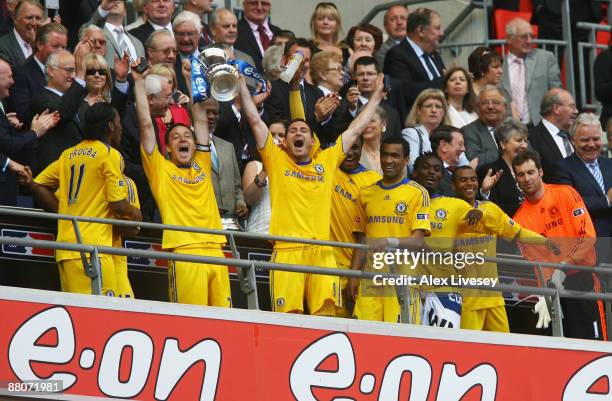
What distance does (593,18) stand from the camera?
64.2ft

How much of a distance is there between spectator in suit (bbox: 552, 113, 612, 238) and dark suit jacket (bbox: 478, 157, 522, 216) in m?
0.41

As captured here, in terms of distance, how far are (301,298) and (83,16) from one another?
14.9ft

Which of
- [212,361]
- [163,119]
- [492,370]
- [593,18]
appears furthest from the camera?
[593,18]

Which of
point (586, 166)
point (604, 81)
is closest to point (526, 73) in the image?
point (604, 81)

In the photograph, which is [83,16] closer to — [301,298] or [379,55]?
[379,55]

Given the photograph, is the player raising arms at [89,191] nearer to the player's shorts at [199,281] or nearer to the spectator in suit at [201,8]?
the player's shorts at [199,281]

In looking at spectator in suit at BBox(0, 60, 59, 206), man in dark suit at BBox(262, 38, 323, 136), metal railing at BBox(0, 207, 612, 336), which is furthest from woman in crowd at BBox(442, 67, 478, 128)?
spectator in suit at BBox(0, 60, 59, 206)

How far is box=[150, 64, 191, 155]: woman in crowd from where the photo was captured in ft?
43.4

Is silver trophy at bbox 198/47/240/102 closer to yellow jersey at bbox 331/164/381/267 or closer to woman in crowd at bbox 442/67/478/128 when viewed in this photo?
yellow jersey at bbox 331/164/381/267

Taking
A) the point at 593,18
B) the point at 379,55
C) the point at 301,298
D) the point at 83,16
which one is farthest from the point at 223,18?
the point at 593,18

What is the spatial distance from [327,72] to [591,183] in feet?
8.10

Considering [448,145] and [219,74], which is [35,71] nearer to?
[219,74]

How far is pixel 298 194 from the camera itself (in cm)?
1277

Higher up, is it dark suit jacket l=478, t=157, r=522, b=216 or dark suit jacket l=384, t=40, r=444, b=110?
dark suit jacket l=384, t=40, r=444, b=110
